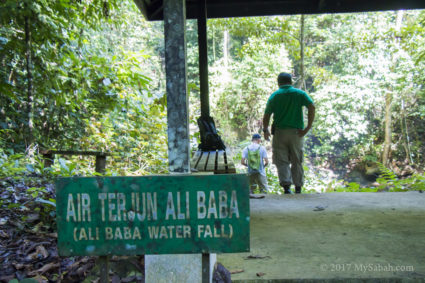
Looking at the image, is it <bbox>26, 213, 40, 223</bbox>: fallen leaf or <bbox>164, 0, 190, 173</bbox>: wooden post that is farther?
Result: <bbox>26, 213, 40, 223</bbox>: fallen leaf

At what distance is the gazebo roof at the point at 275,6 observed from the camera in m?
4.57

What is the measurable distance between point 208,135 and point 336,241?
2304mm

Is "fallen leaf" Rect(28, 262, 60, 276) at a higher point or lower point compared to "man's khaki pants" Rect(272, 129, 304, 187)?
lower

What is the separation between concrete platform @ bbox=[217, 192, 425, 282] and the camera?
210 centimetres

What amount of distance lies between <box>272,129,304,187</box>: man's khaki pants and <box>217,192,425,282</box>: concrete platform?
666mm

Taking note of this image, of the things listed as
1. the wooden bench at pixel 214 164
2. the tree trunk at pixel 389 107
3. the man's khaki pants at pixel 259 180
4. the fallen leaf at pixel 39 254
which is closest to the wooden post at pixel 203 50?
the wooden bench at pixel 214 164

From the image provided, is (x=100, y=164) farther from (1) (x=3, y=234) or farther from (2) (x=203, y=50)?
(2) (x=203, y=50)

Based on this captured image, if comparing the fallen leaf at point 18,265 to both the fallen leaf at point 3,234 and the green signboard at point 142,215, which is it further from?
the green signboard at point 142,215

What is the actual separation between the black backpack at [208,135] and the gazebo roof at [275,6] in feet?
4.72

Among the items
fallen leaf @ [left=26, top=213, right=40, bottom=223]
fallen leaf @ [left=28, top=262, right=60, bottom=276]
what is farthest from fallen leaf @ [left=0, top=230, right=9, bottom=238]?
fallen leaf @ [left=28, top=262, right=60, bottom=276]

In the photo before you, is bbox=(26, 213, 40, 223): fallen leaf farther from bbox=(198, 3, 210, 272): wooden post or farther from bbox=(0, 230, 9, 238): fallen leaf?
bbox=(198, 3, 210, 272): wooden post

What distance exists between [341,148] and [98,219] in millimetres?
18447

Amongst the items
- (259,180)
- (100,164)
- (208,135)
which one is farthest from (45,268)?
(259,180)

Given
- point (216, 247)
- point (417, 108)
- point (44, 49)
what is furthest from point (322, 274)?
point (417, 108)
